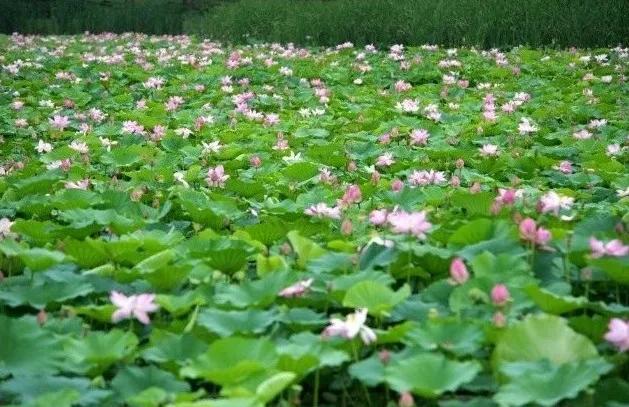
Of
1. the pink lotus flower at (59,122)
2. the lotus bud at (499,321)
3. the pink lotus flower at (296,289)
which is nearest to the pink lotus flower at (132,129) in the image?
the pink lotus flower at (59,122)

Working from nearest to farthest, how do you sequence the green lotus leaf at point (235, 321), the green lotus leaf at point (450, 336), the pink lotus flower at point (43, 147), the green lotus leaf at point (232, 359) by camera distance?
the green lotus leaf at point (232, 359), the green lotus leaf at point (450, 336), the green lotus leaf at point (235, 321), the pink lotus flower at point (43, 147)

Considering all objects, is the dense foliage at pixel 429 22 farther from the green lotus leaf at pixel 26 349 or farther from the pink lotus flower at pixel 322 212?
the green lotus leaf at pixel 26 349

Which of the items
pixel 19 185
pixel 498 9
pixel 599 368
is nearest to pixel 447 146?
pixel 19 185

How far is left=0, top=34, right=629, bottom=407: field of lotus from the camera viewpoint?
145 centimetres

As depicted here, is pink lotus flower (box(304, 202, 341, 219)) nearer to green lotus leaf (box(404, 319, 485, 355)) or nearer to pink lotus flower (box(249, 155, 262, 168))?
green lotus leaf (box(404, 319, 485, 355))

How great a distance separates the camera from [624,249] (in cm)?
171

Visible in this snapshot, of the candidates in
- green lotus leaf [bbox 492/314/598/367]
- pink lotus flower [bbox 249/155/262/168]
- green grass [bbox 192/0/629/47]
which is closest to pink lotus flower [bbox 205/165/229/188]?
pink lotus flower [bbox 249/155/262/168]

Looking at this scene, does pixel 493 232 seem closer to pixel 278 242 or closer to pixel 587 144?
pixel 278 242

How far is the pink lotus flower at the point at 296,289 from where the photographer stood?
5.66ft

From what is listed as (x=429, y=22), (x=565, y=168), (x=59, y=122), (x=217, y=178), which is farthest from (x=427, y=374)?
(x=429, y=22)

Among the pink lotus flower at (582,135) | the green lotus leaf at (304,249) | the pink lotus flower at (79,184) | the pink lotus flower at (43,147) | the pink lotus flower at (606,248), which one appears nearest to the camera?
the pink lotus flower at (606,248)

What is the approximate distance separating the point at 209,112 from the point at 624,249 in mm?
3870

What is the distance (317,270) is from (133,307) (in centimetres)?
45

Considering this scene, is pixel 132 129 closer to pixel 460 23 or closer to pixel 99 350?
pixel 99 350
